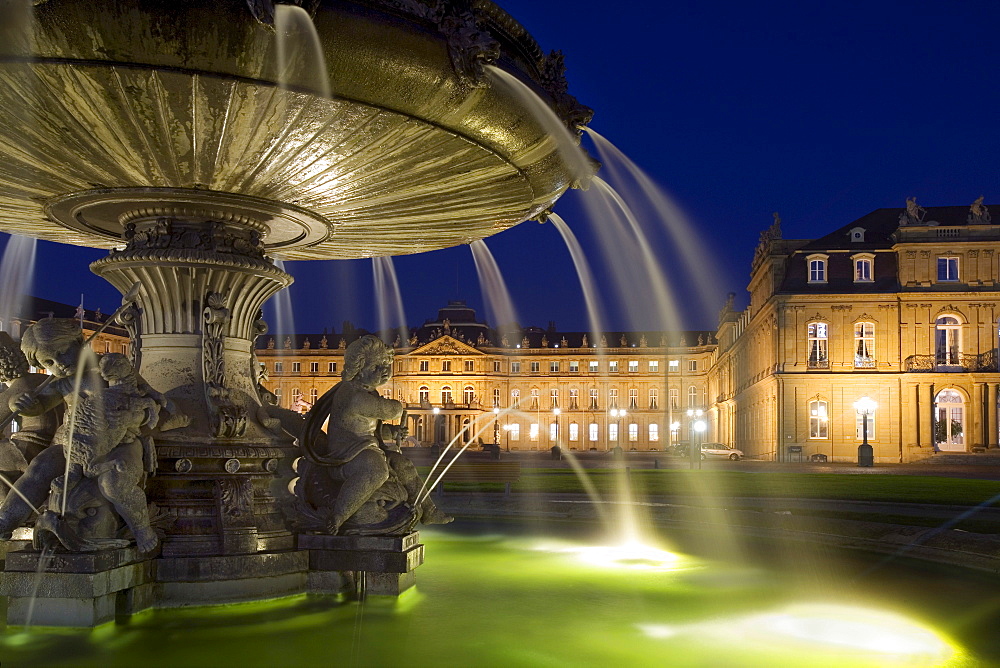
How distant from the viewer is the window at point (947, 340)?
166 feet

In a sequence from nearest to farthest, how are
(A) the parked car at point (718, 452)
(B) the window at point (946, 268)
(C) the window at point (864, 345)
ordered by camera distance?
(B) the window at point (946, 268)
(C) the window at point (864, 345)
(A) the parked car at point (718, 452)

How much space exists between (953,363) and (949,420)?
10.1 feet

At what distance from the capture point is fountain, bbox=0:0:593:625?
16.1 feet

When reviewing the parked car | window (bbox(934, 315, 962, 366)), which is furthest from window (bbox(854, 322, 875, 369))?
the parked car

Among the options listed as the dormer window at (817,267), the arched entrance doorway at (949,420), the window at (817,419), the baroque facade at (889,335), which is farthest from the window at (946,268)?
the window at (817,419)

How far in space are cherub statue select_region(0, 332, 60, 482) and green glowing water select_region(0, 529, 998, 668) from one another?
1.62 m

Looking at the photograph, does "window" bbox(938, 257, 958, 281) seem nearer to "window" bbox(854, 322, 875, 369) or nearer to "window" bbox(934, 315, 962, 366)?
"window" bbox(934, 315, 962, 366)

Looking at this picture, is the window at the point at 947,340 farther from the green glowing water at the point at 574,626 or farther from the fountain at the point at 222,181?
the fountain at the point at 222,181

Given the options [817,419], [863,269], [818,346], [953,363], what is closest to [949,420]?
[953,363]

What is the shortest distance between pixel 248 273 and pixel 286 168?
4.25ft

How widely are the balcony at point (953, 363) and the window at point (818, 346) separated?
4.21m

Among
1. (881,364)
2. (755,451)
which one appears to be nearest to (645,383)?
(755,451)

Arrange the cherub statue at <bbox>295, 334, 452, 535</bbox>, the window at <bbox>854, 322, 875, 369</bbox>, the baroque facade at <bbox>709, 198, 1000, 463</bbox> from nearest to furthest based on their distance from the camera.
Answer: the cherub statue at <bbox>295, 334, 452, 535</bbox> → the baroque facade at <bbox>709, 198, 1000, 463</bbox> → the window at <bbox>854, 322, 875, 369</bbox>

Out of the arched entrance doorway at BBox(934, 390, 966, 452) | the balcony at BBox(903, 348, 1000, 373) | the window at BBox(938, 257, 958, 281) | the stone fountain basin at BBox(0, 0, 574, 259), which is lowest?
the arched entrance doorway at BBox(934, 390, 966, 452)
